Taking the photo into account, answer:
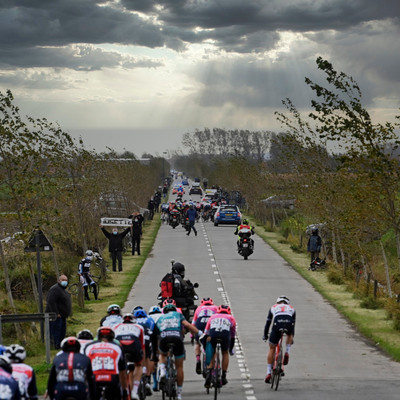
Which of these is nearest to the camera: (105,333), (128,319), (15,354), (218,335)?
(15,354)

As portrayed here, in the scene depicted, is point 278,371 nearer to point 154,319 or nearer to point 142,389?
point 154,319

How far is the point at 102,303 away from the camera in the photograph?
27.9m

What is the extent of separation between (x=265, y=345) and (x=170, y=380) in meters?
6.54

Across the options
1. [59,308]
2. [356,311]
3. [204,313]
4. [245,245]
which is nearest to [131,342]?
[204,313]

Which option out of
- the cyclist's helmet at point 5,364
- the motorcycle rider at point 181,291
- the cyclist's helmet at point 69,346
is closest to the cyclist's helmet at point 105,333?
the cyclist's helmet at point 69,346

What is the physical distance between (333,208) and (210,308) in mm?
20113

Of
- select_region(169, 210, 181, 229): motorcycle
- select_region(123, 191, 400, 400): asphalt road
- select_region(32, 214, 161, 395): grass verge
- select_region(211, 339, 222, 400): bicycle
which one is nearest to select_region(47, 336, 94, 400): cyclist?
select_region(211, 339, 222, 400): bicycle

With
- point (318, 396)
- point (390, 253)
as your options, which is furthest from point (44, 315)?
point (390, 253)

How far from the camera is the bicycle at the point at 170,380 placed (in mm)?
13445

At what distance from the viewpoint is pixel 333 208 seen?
35.0 meters

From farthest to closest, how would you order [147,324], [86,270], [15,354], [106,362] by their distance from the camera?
1. [86,270]
2. [147,324]
3. [106,362]
4. [15,354]

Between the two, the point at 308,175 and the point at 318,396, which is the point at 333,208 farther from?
the point at 318,396

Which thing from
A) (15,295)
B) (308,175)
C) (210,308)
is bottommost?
(15,295)

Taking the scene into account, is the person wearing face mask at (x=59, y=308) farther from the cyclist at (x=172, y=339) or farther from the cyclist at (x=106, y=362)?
the cyclist at (x=106, y=362)
